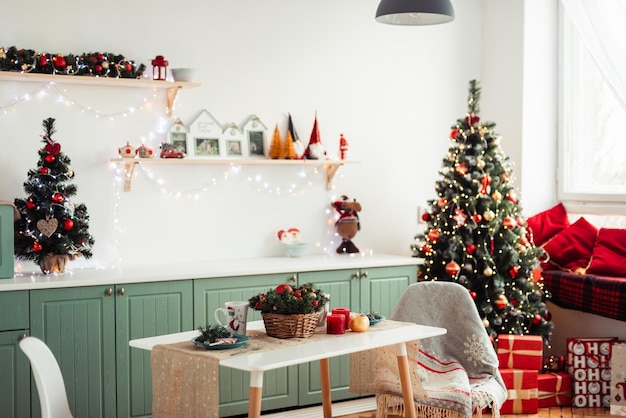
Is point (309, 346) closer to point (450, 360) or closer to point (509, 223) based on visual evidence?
point (450, 360)

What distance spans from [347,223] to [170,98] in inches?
52.7

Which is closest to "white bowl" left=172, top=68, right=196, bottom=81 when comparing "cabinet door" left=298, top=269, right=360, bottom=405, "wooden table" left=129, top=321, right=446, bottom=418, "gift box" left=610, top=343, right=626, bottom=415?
"cabinet door" left=298, top=269, right=360, bottom=405

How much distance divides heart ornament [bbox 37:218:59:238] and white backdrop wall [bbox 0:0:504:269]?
1.09ft

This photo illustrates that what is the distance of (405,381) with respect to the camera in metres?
3.61

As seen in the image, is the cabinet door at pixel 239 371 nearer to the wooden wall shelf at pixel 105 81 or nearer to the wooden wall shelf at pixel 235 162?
the wooden wall shelf at pixel 235 162

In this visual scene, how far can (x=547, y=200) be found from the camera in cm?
594

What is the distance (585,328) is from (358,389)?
2.17 m

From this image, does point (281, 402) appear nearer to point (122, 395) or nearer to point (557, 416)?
point (122, 395)

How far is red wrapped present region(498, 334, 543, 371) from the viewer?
4980 mm

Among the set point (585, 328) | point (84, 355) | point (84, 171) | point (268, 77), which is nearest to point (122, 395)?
point (84, 355)

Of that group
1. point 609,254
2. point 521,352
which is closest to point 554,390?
point 521,352

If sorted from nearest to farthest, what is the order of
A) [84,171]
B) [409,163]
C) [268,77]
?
[84,171]
[268,77]
[409,163]

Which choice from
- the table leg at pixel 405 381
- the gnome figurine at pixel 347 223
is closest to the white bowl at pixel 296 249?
the gnome figurine at pixel 347 223

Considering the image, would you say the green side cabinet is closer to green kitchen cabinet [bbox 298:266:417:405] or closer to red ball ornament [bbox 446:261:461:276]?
green kitchen cabinet [bbox 298:266:417:405]
